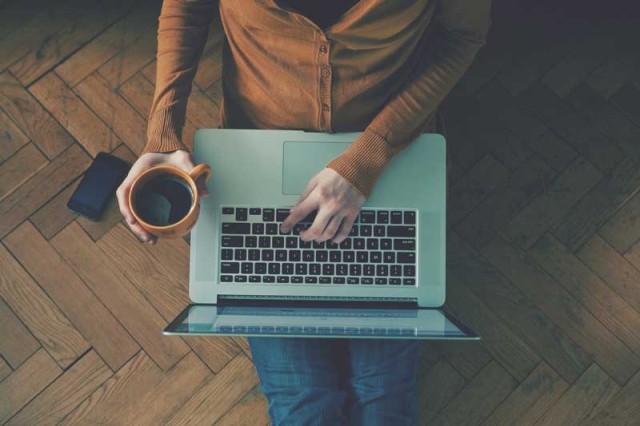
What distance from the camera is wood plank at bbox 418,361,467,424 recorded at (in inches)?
51.0

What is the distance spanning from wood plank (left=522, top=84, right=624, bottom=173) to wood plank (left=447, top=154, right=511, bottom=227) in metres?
0.17

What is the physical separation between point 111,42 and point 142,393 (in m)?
0.88

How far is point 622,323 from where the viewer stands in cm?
133

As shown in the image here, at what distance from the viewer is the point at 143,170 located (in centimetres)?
85

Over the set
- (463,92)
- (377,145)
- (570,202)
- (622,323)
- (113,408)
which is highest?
(377,145)

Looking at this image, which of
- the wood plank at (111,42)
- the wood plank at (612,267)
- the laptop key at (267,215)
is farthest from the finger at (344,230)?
the wood plank at (111,42)

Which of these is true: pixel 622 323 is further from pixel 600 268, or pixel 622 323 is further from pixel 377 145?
pixel 377 145

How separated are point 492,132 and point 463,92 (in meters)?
0.12

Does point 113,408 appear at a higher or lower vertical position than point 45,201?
lower

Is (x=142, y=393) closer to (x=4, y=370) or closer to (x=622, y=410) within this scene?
(x=4, y=370)

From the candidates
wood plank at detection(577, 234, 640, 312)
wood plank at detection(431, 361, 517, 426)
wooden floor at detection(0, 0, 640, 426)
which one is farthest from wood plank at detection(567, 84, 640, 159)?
wood plank at detection(431, 361, 517, 426)

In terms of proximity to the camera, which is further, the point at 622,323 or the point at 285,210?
the point at 622,323

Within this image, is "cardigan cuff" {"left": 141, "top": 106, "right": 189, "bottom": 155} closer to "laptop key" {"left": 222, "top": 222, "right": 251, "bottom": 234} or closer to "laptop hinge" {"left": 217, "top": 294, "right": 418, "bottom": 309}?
"laptop key" {"left": 222, "top": 222, "right": 251, "bottom": 234}

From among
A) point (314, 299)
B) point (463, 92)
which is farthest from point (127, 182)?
point (463, 92)
